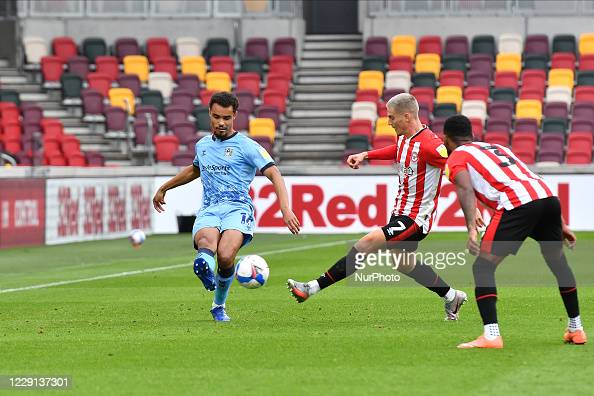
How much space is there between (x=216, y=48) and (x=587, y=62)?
10172 mm

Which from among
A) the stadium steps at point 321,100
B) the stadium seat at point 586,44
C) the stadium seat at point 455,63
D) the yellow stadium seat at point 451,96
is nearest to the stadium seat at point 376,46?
the stadium steps at point 321,100

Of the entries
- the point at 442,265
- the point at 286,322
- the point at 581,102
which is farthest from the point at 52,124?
the point at 286,322

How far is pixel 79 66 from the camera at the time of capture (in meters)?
38.0

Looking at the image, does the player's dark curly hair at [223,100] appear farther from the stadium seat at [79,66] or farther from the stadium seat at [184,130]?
the stadium seat at [79,66]

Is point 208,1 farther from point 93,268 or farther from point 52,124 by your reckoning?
point 93,268

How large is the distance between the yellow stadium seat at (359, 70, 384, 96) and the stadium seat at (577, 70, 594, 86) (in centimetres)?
509

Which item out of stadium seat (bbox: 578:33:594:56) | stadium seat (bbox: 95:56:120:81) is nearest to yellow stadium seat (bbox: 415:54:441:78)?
stadium seat (bbox: 578:33:594:56)

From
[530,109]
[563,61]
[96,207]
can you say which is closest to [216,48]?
[530,109]

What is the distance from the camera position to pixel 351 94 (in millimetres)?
37625

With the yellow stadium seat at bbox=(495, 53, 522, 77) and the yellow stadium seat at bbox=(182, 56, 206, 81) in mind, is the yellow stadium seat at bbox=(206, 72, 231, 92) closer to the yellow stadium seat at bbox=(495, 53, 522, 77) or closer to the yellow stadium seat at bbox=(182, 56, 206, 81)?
the yellow stadium seat at bbox=(182, 56, 206, 81)

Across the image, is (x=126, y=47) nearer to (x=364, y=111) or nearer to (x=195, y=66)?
(x=195, y=66)

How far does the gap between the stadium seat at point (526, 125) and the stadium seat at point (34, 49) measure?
13485 millimetres

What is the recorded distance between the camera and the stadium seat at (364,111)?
34844 mm

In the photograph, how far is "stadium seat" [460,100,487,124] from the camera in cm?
3434
